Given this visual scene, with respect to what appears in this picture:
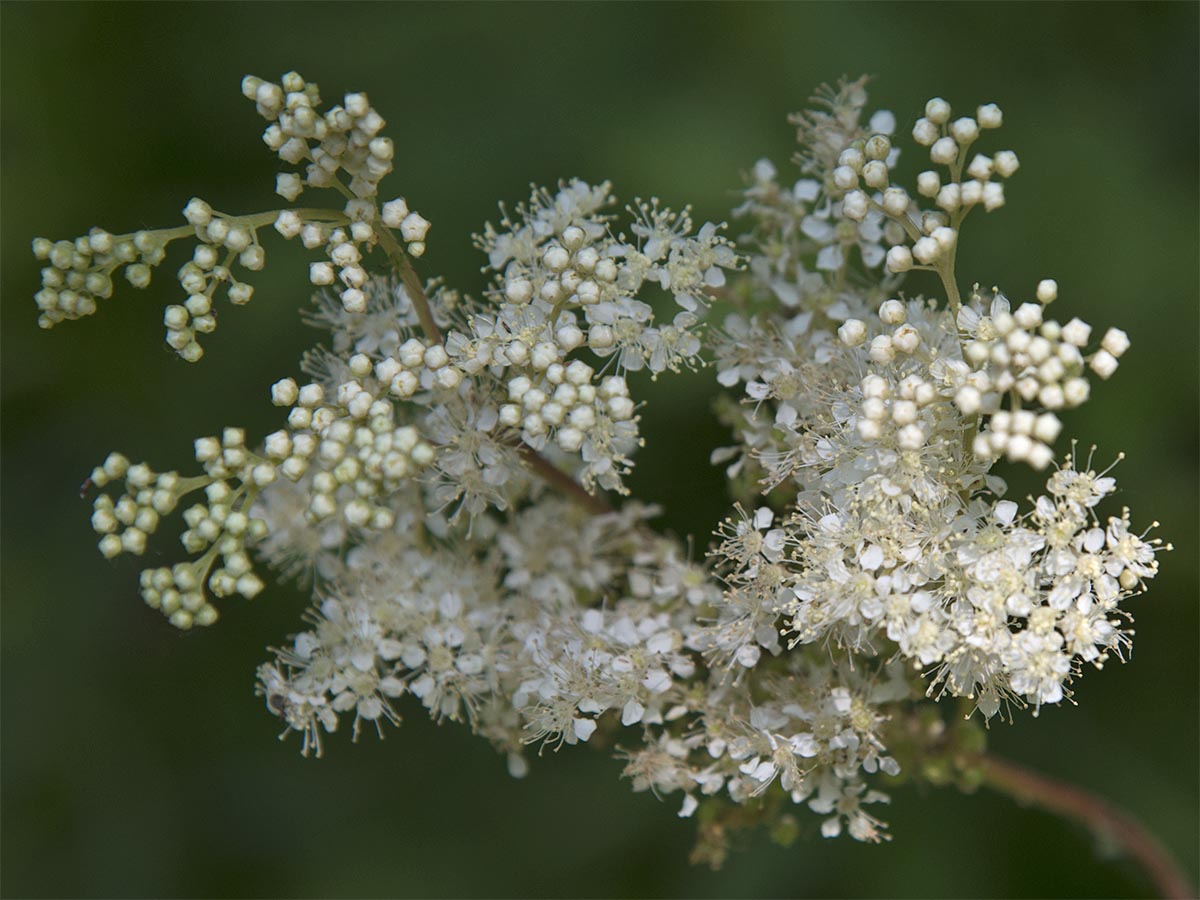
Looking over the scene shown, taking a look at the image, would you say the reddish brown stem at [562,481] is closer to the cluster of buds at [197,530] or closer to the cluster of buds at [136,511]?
the cluster of buds at [197,530]

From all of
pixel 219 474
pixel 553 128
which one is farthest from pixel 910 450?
pixel 553 128

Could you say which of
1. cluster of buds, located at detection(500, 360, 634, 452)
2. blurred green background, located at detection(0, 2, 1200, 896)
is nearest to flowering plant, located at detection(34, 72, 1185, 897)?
cluster of buds, located at detection(500, 360, 634, 452)

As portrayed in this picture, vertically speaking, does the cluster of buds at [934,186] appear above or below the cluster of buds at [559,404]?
above

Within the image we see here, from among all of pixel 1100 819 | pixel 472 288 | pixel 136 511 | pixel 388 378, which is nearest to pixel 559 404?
pixel 388 378

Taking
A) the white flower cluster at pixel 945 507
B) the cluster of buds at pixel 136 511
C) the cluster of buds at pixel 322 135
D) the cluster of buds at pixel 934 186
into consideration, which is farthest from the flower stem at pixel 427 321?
the cluster of buds at pixel 934 186

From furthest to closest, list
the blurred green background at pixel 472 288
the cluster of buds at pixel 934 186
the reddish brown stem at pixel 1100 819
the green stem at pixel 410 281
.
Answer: the blurred green background at pixel 472 288, the reddish brown stem at pixel 1100 819, the green stem at pixel 410 281, the cluster of buds at pixel 934 186

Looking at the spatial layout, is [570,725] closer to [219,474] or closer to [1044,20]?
[219,474]

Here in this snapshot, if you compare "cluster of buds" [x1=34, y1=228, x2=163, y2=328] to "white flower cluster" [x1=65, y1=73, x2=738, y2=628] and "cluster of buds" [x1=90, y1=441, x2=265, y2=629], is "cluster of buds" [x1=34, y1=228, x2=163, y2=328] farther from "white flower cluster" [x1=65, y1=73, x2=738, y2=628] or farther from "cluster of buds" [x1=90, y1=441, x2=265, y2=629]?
"cluster of buds" [x1=90, y1=441, x2=265, y2=629]

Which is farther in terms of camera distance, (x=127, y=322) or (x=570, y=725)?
(x=127, y=322)
